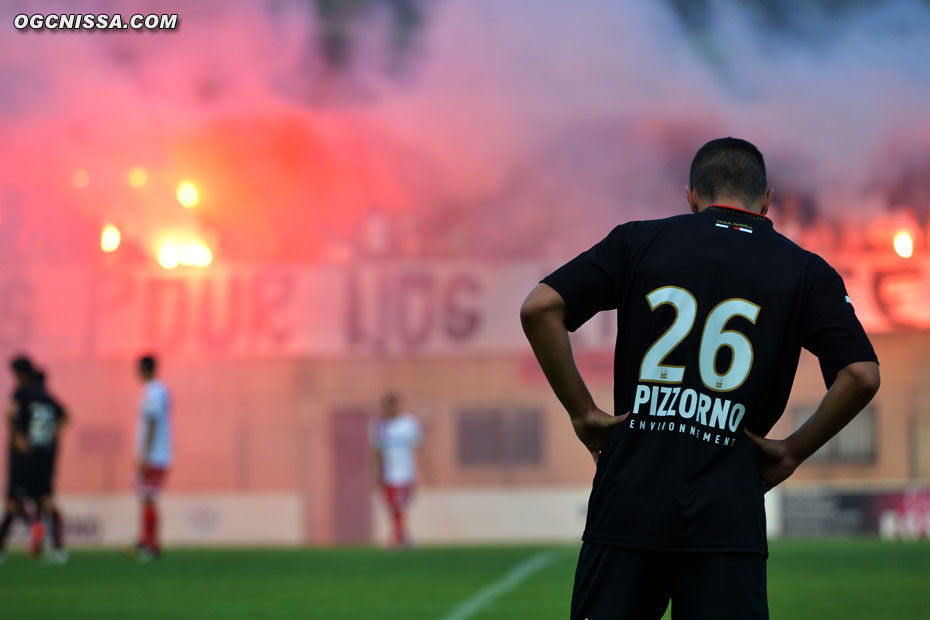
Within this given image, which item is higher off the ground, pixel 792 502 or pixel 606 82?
pixel 606 82

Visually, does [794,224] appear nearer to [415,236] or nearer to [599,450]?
[415,236]

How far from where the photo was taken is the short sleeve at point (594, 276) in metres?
2.88

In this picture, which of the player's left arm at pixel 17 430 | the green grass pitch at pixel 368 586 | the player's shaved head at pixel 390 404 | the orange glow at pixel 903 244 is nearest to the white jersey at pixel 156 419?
the green grass pitch at pixel 368 586

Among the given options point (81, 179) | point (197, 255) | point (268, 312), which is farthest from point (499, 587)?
point (81, 179)

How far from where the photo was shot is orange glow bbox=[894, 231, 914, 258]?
2341cm

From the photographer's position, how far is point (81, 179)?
25.7 meters

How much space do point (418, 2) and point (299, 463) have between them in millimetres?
8547

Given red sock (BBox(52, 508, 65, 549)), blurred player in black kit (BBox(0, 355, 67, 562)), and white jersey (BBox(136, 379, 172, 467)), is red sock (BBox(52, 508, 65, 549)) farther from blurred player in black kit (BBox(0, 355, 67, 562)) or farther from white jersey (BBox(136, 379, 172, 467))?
white jersey (BBox(136, 379, 172, 467))

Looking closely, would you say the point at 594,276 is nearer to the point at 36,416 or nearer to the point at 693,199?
the point at 693,199

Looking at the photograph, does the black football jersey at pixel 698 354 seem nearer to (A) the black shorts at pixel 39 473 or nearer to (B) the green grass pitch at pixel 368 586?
(B) the green grass pitch at pixel 368 586

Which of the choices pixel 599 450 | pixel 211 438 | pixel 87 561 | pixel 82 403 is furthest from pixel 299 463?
pixel 599 450

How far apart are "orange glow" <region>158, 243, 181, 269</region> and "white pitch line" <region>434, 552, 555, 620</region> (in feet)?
41.6

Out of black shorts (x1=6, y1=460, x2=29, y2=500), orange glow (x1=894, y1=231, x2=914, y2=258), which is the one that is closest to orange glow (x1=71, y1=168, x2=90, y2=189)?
black shorts (x1=6, y1=460, x2=29, y2=500)

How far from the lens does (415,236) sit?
82.8 feet
